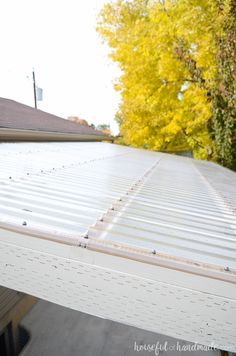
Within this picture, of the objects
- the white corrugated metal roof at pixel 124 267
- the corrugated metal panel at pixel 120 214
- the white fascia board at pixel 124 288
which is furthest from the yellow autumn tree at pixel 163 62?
the white fascia board at pixel 124 288

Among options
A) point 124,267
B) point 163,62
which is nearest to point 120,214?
point 124,267

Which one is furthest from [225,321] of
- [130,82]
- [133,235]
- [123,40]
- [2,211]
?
[123,40]

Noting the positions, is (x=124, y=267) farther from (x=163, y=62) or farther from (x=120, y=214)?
(x=163, y=62)

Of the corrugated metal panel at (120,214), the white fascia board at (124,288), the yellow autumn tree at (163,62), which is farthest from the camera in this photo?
the yellow autumn tree at (163,62)

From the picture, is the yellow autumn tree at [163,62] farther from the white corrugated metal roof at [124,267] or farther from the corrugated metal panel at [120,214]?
the white corrugated metal roof at [124,267]

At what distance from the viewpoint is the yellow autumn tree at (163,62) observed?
10.3m

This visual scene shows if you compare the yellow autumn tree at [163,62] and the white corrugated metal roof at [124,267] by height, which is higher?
the yellow autumn tree at [163,62]

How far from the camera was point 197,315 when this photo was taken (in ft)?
5.17

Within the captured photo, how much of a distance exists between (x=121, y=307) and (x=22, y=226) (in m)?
0.88

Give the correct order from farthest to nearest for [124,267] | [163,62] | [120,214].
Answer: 1. [163,62]
2. [120,214]
3. [124,267]

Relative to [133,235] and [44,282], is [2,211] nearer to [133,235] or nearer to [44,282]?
[44,282]

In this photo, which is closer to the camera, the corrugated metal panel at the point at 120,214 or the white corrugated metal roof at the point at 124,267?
the white corrugated metal roof at the point at 124,267

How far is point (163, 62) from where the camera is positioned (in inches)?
458

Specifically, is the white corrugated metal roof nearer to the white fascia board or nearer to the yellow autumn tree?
the white fascia board
